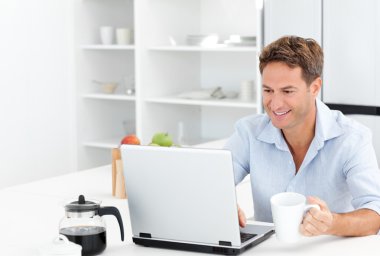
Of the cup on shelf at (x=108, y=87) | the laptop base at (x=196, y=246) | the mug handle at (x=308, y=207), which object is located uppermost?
the cup on shelf at (x=108, y=87)

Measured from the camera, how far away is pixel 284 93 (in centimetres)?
223

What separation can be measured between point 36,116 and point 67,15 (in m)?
0.75

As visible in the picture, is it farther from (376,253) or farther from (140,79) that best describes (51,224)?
(140,79)

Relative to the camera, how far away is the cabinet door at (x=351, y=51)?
393cm

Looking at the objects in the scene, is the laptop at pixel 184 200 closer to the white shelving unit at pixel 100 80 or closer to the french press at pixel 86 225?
the french press at pixel 86 225

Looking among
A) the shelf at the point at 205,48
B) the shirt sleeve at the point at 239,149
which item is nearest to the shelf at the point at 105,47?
the shelf at the point at 205,48

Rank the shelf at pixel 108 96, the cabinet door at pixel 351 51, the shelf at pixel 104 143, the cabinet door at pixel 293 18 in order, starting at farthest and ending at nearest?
the shelf at pixel 104 143, the shelf at pixel 108 96, the cabinet door at pixel 293 18, the cabinet door at pixel 351 51

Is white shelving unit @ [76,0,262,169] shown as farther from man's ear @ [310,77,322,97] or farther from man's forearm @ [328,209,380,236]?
man's forearm @ [328,209,380,236]

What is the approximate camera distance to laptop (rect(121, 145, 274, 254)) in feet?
6.25

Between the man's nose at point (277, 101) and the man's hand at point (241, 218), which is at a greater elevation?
the man's nose at point (277, 101)

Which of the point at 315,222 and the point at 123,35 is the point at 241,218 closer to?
the point at 315,222

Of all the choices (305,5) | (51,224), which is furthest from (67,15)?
(51,224)

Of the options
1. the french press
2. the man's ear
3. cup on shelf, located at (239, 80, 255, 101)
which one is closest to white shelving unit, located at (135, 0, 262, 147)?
cup on shelf, located at (239, 80, 255, 101)

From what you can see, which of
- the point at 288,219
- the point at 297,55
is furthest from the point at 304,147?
the point at 288,219
